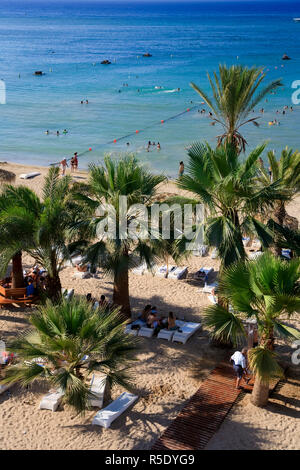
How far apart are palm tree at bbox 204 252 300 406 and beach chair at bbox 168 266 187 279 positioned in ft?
17.7

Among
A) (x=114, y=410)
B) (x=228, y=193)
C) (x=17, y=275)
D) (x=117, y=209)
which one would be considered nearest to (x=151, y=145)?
(x=17, y=275)

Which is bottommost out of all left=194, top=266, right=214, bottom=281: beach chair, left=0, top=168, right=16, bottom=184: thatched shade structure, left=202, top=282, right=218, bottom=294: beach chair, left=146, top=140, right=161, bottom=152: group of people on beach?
left=202, top=282, right=218, bottom=294: beach chair

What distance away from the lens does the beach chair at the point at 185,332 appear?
11.6 metres

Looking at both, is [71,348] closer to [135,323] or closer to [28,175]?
[135,323]

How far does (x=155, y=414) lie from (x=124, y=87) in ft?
179

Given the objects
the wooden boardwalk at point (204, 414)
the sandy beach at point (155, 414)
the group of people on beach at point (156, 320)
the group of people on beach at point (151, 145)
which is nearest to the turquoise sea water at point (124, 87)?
the group of people on beach at point (151, 145)

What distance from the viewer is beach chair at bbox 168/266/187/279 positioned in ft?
48.4

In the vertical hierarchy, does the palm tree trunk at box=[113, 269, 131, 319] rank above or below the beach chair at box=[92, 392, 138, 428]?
above

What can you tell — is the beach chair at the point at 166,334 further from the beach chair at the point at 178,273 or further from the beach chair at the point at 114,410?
the beach chair at the point at 178,273

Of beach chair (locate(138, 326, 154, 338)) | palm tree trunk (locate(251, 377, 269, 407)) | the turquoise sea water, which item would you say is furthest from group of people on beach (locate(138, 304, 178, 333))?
the turquoise sea water

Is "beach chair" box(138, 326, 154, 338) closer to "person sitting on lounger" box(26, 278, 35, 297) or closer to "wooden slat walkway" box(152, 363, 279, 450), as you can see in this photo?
"wooden slat walkway" box(152, 363, 279, 450)

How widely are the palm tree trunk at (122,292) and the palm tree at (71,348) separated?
3018mm

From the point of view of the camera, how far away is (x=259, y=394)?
9422mm
